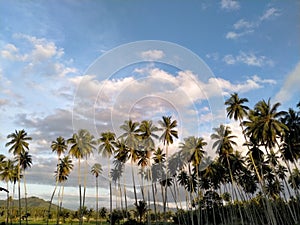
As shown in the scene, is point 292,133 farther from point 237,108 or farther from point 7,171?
point 7,171

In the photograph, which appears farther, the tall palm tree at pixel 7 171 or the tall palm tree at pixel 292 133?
the tall palm tree at pixel 7 171

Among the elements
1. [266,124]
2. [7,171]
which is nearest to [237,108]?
[266,124]

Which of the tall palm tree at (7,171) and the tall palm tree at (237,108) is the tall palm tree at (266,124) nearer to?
the tall palm tree at (237,108)

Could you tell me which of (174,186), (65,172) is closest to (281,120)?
(174,186)

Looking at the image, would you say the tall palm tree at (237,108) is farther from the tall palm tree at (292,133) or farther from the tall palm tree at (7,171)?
the tall palm tree at (7,171)

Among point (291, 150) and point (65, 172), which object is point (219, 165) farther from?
point (65, 172)

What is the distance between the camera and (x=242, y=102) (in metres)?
58.1

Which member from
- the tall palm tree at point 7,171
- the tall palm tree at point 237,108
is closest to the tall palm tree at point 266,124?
the tall palm tree at point 237,108

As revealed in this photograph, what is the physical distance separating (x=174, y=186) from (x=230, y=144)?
3912cm

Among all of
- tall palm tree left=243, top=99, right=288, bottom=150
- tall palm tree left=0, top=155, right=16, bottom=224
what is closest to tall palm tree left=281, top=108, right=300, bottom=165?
tall palm tree left=243, top=99, right=288, bottom=150

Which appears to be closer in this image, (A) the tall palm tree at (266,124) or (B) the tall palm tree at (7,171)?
(A) the tall palm tree at (266,124)

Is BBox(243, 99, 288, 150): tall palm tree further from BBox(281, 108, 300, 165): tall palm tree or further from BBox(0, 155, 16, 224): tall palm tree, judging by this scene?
BBox(0, 155, 16, 224): tall palm tree

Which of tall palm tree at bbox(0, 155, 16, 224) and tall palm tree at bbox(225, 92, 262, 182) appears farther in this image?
tall palm tree at bbox(0, 155, 16, 224)

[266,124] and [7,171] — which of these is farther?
[7,171]
